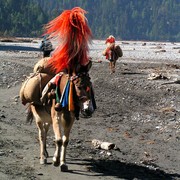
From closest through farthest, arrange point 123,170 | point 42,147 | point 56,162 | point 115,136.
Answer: point 56,162
point 123,170
point 42,147
point 115,136

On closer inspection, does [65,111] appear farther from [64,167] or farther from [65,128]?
[64,167]

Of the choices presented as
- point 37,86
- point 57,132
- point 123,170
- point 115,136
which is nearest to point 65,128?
point 57,132

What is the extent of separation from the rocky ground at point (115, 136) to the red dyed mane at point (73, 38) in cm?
186

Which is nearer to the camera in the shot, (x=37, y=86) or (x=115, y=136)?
(x=37, y=86)

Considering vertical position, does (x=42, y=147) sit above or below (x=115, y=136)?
above

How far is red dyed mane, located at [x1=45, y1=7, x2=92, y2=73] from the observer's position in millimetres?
8914

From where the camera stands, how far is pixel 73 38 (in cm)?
898

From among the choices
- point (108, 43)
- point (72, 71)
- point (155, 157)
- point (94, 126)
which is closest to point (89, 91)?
point (72, 71)

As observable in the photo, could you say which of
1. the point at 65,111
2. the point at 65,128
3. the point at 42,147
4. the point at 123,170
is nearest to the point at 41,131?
the point at 42,147

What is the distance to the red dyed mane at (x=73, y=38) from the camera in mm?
8914

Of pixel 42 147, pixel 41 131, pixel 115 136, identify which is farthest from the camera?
pixel 115 136

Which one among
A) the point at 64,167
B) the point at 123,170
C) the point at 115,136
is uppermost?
the point at 64,167

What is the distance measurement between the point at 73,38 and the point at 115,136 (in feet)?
14.3

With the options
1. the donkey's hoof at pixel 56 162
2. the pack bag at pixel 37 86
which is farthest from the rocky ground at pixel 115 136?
the pack bag at pixel 37 86
